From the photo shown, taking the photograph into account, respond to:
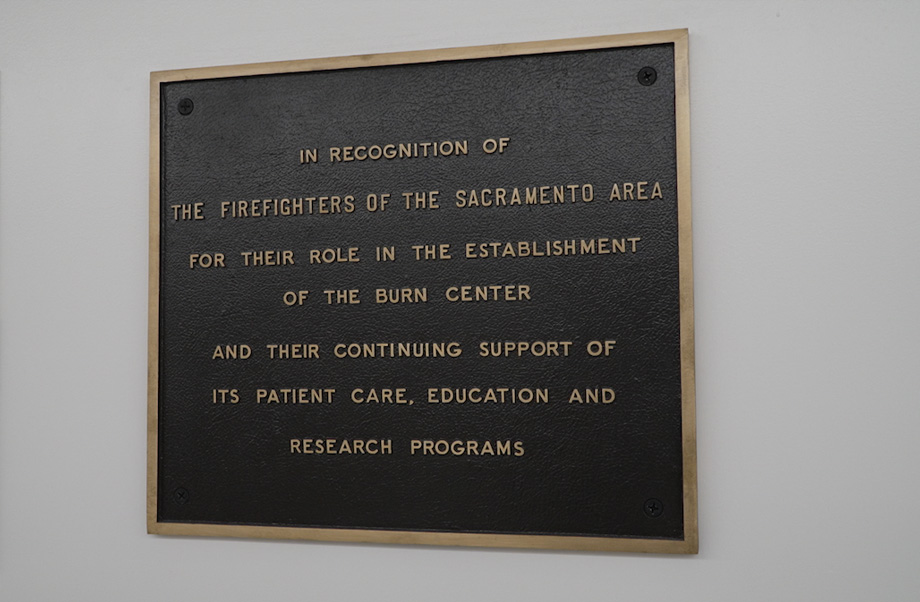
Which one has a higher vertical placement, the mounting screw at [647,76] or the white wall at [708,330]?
the mounting screw at [647,76]

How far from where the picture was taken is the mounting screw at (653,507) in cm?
197

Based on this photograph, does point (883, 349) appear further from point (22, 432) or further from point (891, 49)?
point (22, 432)

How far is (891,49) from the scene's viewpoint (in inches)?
77.5

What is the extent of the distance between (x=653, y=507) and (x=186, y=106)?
170 cm

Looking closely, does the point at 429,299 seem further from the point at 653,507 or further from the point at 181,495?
the point at 181,495

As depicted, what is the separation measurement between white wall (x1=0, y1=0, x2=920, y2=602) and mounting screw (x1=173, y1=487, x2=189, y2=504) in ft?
0.39

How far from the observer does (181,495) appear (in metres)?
2.18

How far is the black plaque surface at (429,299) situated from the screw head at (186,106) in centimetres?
1

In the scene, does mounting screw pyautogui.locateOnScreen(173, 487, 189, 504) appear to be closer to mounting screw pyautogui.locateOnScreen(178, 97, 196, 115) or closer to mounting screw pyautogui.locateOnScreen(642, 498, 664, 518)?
mounting screw pyautogui.locateOnScreen(178, 97, 196, 115)

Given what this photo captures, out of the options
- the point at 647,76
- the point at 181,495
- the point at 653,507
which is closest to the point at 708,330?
the point at 653,507

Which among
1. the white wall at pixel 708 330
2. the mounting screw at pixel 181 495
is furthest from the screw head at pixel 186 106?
the mounting screw at pixel 181 495

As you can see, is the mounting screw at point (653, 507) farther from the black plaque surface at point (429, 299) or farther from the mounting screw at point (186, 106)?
the mounting screw at point (186, 106)

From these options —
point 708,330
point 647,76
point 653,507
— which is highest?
point 647,76

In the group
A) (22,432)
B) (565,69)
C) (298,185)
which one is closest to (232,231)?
(298,185)
